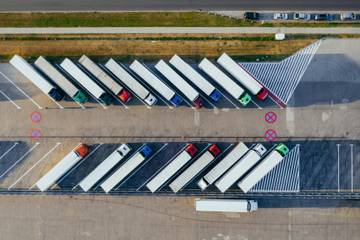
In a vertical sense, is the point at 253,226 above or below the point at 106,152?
below

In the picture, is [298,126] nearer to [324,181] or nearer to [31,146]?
[324,181]

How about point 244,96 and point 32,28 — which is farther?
point 32,28

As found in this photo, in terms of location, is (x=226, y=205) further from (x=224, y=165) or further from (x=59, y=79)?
(x=59, y=79)

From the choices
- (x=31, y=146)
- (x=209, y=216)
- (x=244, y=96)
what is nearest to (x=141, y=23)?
(x=244, y=96)

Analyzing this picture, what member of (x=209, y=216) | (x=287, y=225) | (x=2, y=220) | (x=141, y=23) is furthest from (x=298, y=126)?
(x=2, y=220)

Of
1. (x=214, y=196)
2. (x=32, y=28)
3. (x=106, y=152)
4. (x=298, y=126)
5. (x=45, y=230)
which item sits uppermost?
(x=32, y=28)
